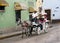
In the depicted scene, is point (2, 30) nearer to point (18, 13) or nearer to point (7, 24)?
point (7, 24)

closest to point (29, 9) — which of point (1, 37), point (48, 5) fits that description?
point (1, 37)

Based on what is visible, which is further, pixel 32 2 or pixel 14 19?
pixel 32 2

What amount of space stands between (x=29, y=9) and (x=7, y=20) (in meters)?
6.54

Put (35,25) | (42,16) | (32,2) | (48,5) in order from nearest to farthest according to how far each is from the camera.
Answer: (35,25), (42,16), (32,2), (48,5)

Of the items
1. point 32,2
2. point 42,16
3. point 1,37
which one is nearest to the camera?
point 1,37

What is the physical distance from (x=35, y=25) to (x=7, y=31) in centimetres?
354

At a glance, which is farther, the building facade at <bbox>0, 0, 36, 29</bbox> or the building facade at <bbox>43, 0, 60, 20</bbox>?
the building facade at <bbox>43, 0, 60, 20</bbox>

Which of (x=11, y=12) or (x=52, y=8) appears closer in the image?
(x=11, y=12)

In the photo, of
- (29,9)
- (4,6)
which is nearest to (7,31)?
(4,6)

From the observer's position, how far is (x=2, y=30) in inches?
977

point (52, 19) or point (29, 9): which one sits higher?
point (29, 9)

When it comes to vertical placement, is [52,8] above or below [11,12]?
below

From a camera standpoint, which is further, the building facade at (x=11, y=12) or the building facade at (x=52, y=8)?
the building facade at (x=52, y=8)

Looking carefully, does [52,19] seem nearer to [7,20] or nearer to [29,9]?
[29,9]
